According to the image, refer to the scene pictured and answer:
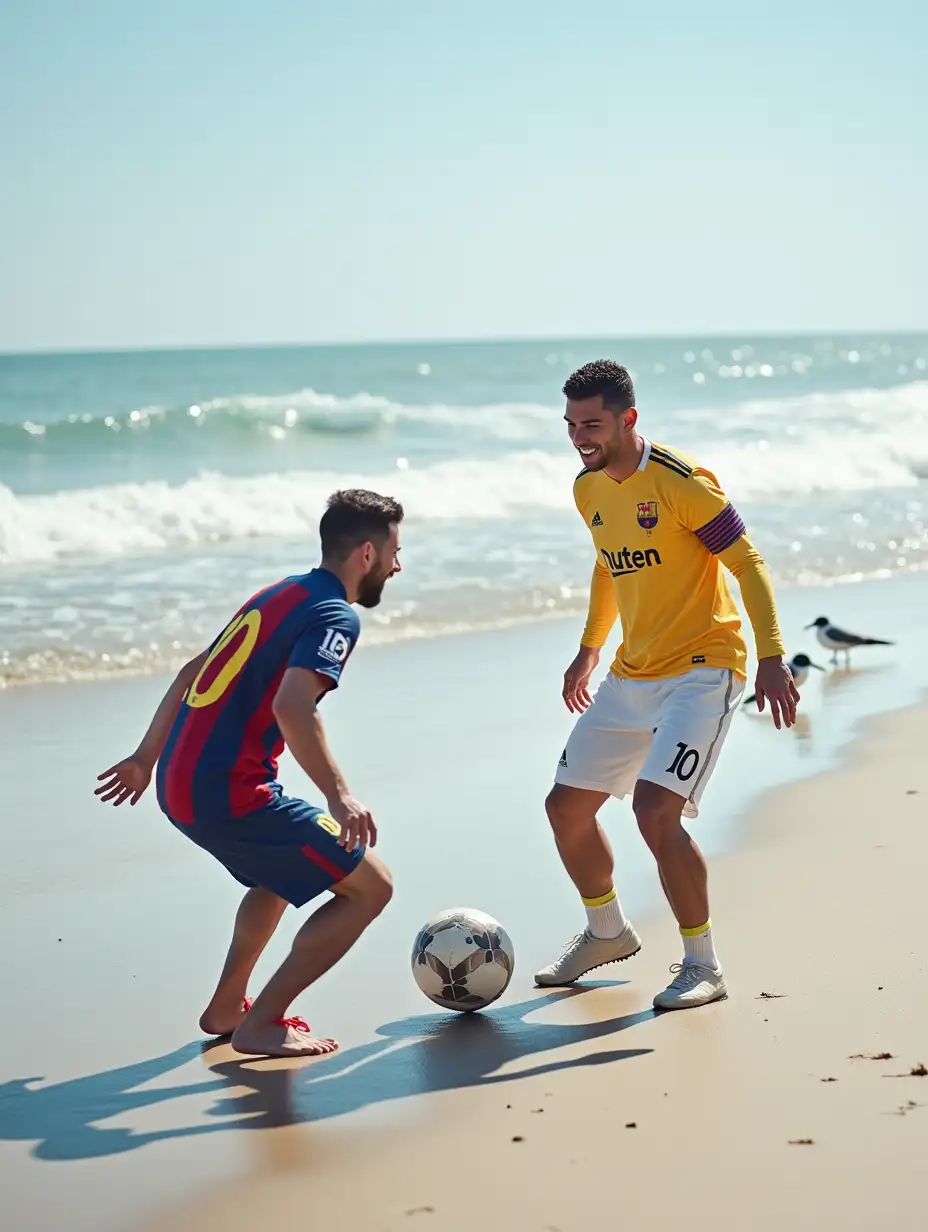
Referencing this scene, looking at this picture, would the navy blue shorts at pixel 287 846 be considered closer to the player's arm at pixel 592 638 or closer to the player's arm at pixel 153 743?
the player's arm at pixel 153 743

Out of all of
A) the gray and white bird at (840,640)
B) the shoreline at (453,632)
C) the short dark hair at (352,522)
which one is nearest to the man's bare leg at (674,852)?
the short dark hair at (352,522)

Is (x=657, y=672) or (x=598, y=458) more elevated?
(x=598, y=458)

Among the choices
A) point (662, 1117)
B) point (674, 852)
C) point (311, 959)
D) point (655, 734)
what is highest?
point (655, 734)

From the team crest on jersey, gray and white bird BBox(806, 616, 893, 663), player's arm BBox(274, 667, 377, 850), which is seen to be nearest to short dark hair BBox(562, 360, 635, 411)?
the team crest on jersey

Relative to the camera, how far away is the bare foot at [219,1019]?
4609 millimetres

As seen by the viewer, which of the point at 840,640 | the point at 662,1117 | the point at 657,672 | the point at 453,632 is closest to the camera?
the point at 662,1117

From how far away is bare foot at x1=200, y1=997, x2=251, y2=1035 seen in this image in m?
4.61

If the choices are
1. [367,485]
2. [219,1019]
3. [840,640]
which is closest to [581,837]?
[219,1019]

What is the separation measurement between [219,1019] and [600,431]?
7.21 ft

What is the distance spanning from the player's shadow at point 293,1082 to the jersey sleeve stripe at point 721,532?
1.49 meters

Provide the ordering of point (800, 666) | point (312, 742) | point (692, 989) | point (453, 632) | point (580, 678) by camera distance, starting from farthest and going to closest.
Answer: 1. point (453, 632)
2. point (800, 666)
3. point (580, 678)
4. point (692, 989)
5. point (312, 742)

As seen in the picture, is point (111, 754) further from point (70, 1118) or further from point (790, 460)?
point (790, 460)

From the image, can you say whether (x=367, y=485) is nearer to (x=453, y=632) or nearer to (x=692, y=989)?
(x=453, y=632)

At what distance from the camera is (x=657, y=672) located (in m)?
5.03
